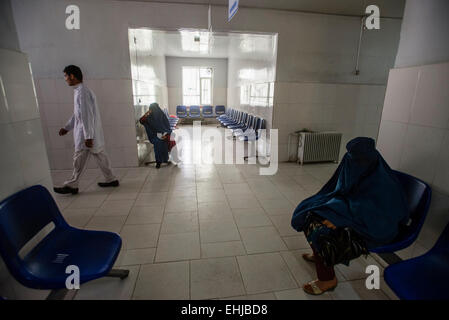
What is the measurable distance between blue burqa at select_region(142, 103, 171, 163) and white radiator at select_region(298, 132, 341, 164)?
2.60m

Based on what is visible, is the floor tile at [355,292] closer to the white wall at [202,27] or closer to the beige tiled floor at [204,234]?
the beige tiled floor at [204,234]

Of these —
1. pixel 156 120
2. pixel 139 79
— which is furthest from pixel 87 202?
pixel 139 79

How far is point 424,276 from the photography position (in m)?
1.24

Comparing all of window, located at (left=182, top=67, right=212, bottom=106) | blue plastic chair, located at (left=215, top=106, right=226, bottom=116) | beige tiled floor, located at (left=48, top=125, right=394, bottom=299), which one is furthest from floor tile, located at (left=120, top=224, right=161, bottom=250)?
window, located at (left=182, top=67, right=212, bottom=106)

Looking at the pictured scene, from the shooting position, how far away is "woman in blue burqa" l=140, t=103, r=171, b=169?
423cm

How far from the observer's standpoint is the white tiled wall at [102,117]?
3975mm

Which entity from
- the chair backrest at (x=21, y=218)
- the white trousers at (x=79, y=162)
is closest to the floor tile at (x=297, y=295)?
the chair backrest at (x=21, y=218)

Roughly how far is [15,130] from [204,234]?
1.68 metres

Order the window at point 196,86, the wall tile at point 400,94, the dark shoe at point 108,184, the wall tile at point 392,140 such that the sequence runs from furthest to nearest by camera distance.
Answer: the window at point 196,86 → the dark shoe at point 108,184 → the wall tile at point 392,140 → the wall tile at point 400,94

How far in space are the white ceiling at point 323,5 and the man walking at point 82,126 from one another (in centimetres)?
205

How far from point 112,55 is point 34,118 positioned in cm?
290

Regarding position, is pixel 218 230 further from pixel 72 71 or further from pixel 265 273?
pixel 72 71

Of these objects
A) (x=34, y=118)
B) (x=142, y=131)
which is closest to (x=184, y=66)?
(x=142, y=131)
